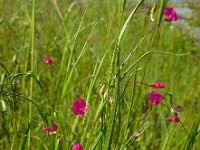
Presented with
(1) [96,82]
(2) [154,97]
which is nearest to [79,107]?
(2) [154,97]

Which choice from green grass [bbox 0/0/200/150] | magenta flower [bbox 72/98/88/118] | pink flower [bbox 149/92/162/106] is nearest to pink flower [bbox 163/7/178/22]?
green grass [bbox 0/0/200/150]

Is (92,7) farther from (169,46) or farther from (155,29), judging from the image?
(155,29)

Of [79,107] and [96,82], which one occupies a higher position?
[79,107]

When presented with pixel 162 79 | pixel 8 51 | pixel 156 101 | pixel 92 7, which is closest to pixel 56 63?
pixel 8 51

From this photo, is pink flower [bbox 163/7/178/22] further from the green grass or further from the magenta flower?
the magenta flower

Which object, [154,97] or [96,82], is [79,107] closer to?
[154,97]

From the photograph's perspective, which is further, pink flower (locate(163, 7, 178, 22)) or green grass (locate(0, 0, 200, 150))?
pink flower (locate(163, 7, 178, 22))

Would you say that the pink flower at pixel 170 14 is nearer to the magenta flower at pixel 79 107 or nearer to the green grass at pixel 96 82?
the green grass at pixel 96 82

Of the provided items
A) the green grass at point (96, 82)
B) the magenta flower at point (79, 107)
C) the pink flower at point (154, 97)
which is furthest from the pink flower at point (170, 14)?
the magenta flower at point (79, 107)

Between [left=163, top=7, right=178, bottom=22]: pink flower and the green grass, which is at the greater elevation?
[left=163, top=7, right=178, bottom=22]: pink flower
